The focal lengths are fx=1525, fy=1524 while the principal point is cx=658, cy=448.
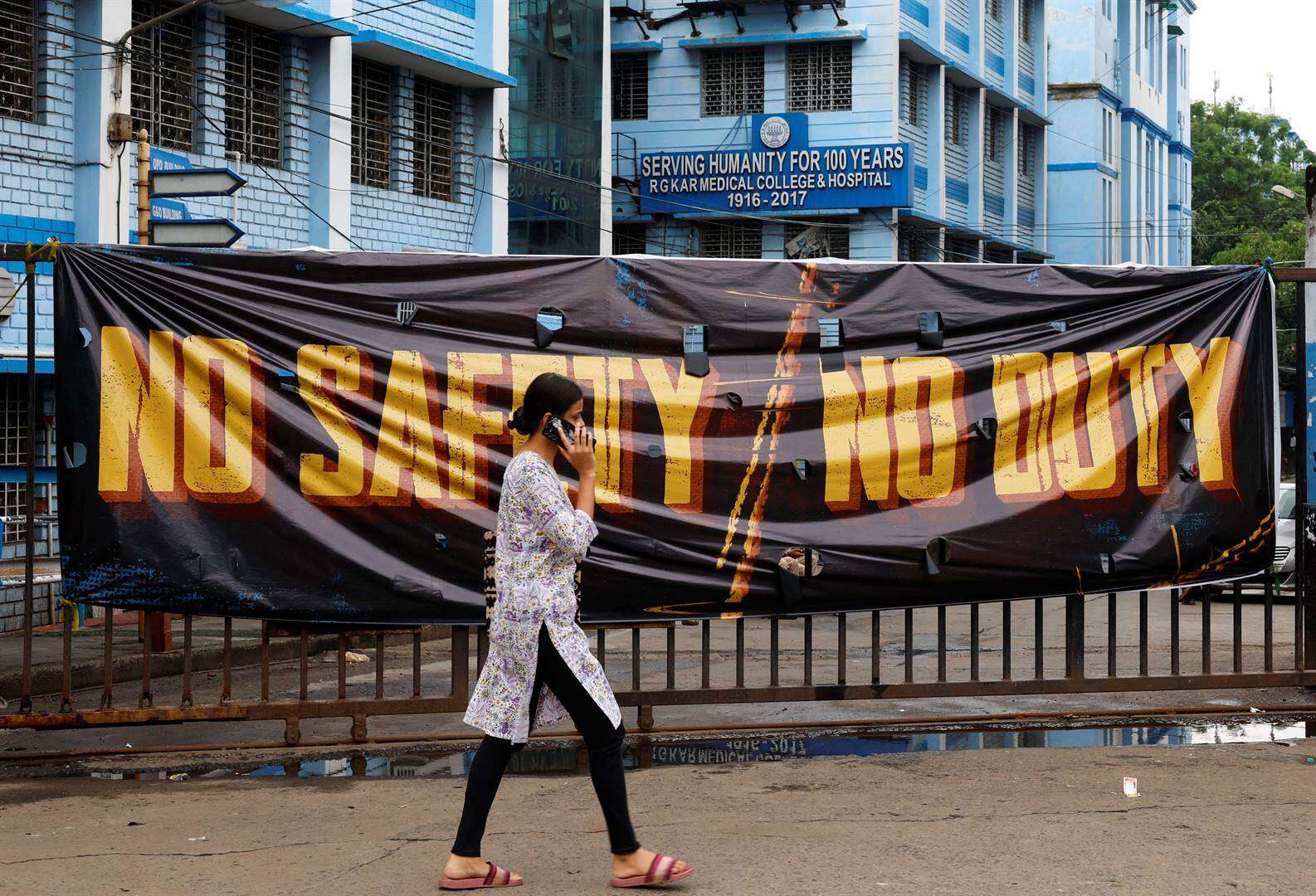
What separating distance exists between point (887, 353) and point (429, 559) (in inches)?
101

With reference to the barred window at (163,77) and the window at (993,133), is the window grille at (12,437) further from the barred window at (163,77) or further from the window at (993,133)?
the window at (993,133)

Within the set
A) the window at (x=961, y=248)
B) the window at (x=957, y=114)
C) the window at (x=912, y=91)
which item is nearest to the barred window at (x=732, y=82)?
the window at (x=912, y=91)

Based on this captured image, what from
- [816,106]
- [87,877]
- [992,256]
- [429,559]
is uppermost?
[816,106]

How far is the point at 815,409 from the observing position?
779 cm

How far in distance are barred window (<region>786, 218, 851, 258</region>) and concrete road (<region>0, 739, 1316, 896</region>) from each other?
78.9ft

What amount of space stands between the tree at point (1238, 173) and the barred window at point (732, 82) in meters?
38.6

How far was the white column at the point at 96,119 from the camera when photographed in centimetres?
1630

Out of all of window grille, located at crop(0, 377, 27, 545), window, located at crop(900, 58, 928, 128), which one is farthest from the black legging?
window, located at crop(900, 58, 928, 128)

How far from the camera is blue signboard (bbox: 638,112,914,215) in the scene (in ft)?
101

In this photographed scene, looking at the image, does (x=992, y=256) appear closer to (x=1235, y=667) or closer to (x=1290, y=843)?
(x=1235, y=667)

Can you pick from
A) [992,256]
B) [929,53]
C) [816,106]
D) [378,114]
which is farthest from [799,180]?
[378,114]

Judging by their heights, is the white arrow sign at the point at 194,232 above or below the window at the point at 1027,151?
below

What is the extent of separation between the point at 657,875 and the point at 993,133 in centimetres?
3574

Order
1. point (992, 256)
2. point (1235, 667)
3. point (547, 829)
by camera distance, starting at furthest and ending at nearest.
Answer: point (992, 256)
point (1235, 667)
point (547, 829)
